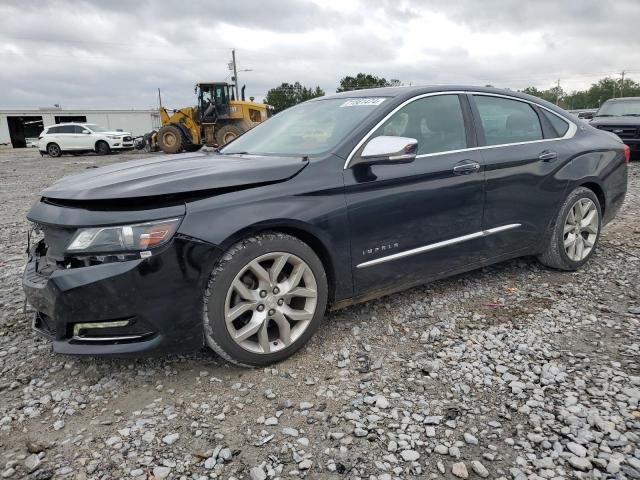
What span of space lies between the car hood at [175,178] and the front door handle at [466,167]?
44.4 inches

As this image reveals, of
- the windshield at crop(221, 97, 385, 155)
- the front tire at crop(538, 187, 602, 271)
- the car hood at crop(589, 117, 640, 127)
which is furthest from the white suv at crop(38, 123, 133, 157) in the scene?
the front tire at crop(538, 187, 602, 271)

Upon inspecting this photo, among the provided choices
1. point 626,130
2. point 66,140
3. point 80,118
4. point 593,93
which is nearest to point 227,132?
point 66,140

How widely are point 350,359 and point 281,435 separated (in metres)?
0.75

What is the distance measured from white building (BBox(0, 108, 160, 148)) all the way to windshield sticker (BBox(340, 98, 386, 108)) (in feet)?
133

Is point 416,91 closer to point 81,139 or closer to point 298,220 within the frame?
point 298,220

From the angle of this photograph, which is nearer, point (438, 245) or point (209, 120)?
point (438, 245)

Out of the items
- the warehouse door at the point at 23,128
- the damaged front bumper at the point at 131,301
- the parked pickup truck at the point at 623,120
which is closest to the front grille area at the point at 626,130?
the parked pickup truck at the point at 623,120

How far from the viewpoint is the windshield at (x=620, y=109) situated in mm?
12000

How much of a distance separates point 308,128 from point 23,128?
4842 cm

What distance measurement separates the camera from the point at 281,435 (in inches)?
84.4

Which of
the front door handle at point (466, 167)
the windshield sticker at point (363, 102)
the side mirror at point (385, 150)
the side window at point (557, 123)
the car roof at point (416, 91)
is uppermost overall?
the car roof at point (416, 91)

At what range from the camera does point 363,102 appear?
3.32 meters

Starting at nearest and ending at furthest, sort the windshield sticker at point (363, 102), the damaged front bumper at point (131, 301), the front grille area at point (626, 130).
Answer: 1. the damaged front bumper at point (131, 301)
2. the windshield sticker at point (363, 102)
3. the front grille area at point (626, 130)

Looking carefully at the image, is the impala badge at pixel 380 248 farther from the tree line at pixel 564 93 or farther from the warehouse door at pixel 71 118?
the tree line at pixel 564 93
